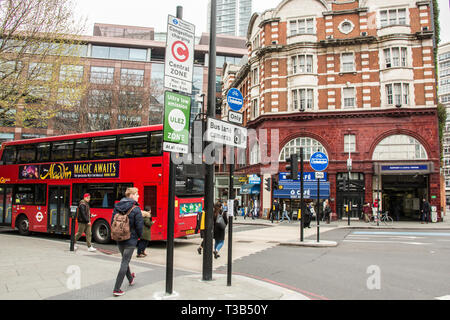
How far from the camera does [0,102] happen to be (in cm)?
1087

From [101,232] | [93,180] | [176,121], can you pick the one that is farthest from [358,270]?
[93,180]

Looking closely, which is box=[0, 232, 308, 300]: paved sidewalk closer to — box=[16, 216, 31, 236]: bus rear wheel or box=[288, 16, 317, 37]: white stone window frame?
box=[16, 216, 31, 236]: bus rear wheel

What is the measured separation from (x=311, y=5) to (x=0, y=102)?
27.7 meters

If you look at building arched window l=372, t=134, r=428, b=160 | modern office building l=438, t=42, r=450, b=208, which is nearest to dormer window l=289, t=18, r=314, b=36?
building arched window l=372, t=134, r=428, b=160

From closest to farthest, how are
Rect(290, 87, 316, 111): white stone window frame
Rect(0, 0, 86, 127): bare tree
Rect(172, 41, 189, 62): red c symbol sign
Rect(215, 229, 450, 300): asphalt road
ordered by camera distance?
Rect(172, 41, 189, 62): red c symbol sign, Rect(215, 229, 450, 300): asphalt road, Rect(0, 0, 86, 127): bare tree, Rect(290, 87, 316, 111): white stone window frame

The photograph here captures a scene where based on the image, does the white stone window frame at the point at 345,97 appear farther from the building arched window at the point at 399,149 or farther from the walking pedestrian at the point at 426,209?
the walking pedestrian at the point at 426,209

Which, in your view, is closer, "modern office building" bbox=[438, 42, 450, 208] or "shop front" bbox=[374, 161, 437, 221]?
"shop front" bbox=[374, 161, 437, 221]

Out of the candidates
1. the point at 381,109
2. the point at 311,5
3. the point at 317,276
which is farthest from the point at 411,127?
the point at 317,276

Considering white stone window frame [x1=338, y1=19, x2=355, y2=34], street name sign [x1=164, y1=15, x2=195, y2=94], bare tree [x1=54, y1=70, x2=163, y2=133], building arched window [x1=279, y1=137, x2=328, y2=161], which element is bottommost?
street name sign [x1=164, y1=15, x2=195, y2=94]

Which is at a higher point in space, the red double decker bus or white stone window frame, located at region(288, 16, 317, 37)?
white stone window frame, located at region(288, 16, 317, 37)

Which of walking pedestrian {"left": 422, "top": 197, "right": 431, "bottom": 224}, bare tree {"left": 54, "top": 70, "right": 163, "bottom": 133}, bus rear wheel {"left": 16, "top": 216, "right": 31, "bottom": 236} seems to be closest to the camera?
bus rear wheel {"left": 16, "top": 216, "right": 31, "bottom": 236}

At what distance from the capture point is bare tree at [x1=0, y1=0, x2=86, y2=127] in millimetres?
11664

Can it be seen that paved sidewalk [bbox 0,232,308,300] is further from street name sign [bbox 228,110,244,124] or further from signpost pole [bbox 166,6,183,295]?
street name sign [bbox 228,110,244,124]
